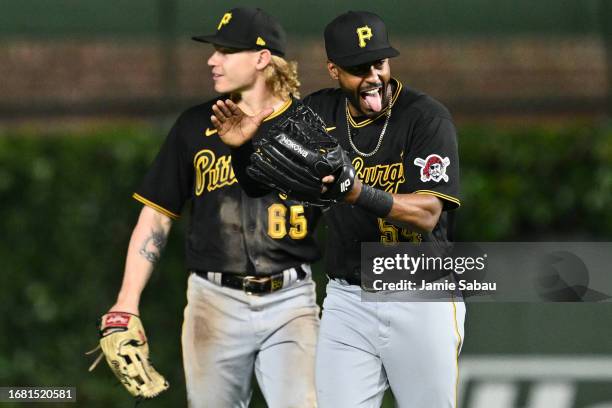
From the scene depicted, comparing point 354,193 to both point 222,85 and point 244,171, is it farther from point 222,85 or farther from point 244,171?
point 222,85

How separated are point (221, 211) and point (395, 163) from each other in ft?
3.39

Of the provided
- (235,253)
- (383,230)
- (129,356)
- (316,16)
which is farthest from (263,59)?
(316,16)

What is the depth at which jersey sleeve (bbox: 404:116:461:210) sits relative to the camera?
4531 millimetres

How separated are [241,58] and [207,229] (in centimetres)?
78

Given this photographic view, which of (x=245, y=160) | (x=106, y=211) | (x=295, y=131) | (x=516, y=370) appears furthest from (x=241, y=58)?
(x=516, y=370)

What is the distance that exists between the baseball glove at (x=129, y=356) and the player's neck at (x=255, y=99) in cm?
110

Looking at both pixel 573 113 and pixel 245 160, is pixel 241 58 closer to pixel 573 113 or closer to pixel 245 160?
pixel 245 160

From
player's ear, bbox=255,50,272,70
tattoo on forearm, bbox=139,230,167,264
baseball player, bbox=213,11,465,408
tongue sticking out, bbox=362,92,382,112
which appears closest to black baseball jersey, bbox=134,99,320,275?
tattoo on forearm, bbox=139,230,167,264

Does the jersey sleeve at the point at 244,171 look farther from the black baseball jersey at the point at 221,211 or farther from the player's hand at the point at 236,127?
the black baseball jersey at the point at 221,211

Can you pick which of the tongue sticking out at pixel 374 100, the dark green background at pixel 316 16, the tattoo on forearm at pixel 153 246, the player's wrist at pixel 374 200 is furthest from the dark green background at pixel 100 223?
the player's wrist at pixel 374 200

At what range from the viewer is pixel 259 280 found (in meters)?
5.34

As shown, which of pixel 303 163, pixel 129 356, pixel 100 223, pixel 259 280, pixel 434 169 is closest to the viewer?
pixel 303 163

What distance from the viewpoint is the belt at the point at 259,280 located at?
5.33 meters

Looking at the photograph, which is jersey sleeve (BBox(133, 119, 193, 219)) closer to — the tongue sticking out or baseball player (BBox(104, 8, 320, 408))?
baseball player (BBox(104, 8, 320, 408))
